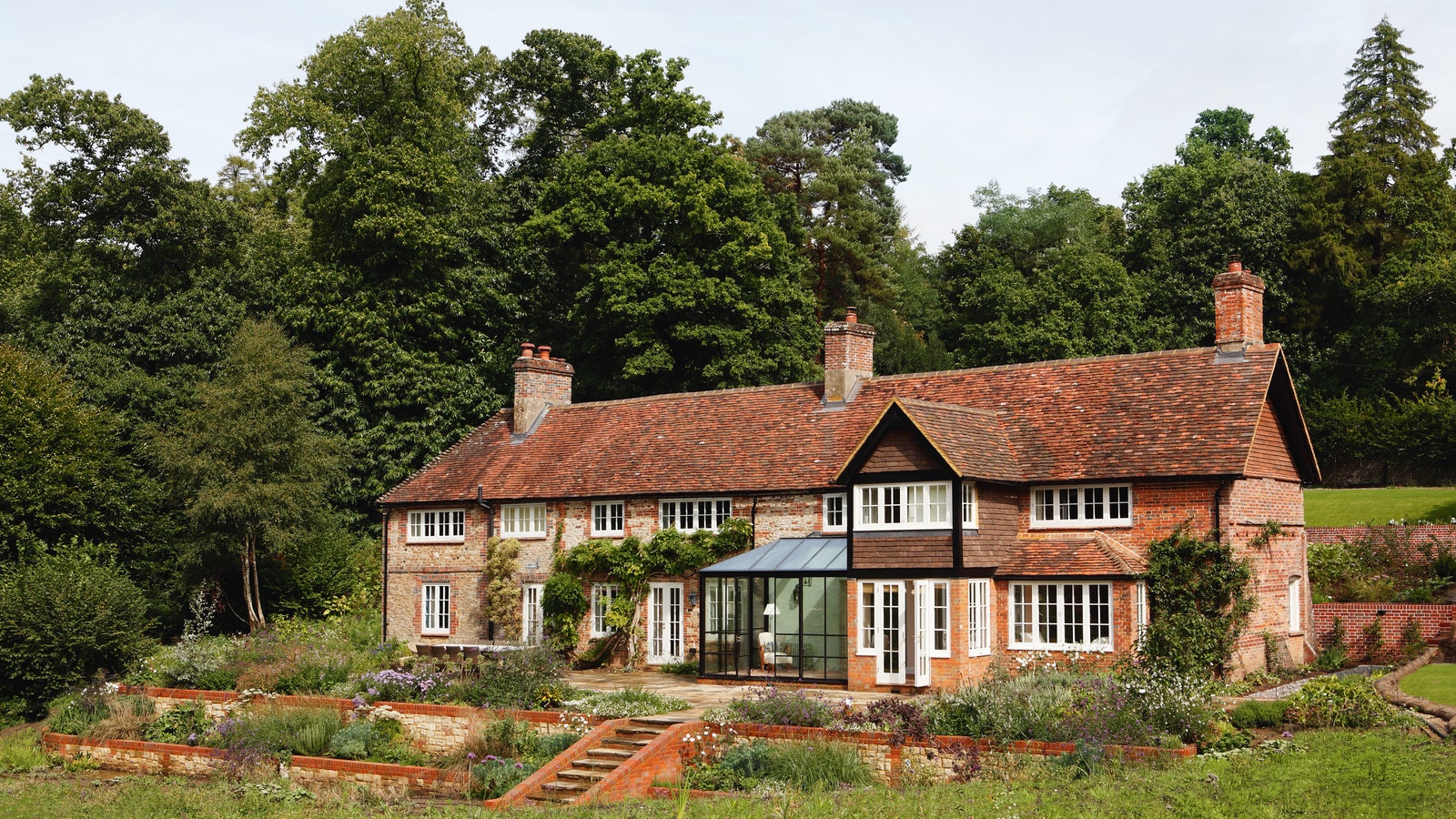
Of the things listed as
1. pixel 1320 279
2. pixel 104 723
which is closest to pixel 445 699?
pixel 104 723

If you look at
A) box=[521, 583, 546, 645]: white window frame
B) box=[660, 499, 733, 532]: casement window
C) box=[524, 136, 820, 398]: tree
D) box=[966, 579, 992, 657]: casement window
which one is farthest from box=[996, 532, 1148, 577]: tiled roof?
box=[524, 136, 820, 398]: tree

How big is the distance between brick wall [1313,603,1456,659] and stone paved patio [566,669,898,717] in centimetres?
1012

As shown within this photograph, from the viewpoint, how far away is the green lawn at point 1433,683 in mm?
18734

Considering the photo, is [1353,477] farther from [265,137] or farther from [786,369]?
[265,137]

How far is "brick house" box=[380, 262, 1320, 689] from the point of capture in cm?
2381

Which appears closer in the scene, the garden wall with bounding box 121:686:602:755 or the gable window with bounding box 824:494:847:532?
the garden wall with bounding box 121:686:602:755

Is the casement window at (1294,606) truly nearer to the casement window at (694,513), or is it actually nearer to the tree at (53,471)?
the casement window at (694,513)

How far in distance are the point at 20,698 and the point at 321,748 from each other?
970cm

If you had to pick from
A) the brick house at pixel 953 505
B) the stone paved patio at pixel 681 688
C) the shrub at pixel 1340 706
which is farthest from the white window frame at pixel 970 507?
the shrub at pixel 1340 706

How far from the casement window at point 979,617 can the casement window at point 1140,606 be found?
2679 millimetres

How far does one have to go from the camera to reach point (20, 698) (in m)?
26.3

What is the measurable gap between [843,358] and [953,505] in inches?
295

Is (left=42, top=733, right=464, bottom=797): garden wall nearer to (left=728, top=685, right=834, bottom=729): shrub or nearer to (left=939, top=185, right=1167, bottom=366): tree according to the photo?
(left=728, top=685, right=834, bottom=729): shrub

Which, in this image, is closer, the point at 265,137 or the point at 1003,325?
the point at 265,137
